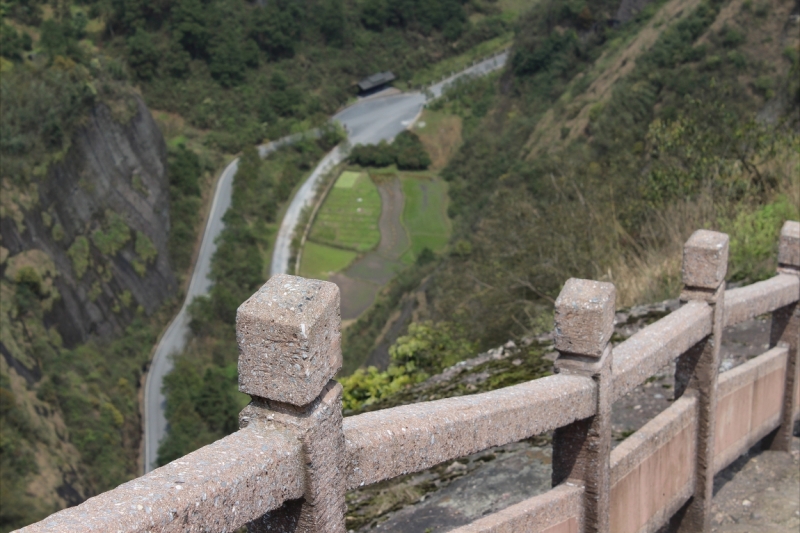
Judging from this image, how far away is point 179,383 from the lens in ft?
137

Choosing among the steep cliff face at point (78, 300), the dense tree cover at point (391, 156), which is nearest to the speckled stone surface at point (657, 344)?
the steep cliff face at point (78, 300)

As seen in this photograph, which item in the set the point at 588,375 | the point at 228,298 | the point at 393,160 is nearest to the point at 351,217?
the point at 393,160

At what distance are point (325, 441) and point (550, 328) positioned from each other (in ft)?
24.2

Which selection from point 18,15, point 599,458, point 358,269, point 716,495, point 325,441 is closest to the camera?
point 325,441

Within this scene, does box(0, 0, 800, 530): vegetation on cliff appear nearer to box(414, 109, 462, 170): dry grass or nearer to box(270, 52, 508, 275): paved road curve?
box(414, 109, 462, 170): dry grass

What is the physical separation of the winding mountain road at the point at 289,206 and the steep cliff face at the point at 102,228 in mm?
2574

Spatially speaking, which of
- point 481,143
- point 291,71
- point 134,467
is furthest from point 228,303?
point 291,71

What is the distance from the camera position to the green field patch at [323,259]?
181 feet

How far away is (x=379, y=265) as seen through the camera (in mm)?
56531

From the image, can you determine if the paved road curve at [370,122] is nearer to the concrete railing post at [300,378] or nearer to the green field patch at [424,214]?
the green field patch at [424,214]

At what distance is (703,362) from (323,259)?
52.7 meters

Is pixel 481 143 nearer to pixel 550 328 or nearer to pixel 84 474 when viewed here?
pixel 84 474

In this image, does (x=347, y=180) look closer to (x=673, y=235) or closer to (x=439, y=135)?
(x=439, y=135)

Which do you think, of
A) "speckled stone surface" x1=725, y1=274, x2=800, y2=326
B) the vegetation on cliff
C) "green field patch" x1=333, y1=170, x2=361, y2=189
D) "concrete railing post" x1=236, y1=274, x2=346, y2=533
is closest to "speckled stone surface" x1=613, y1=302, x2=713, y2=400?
"speckled stone surface" x1=725, y1=274, x2=800, y2=326
